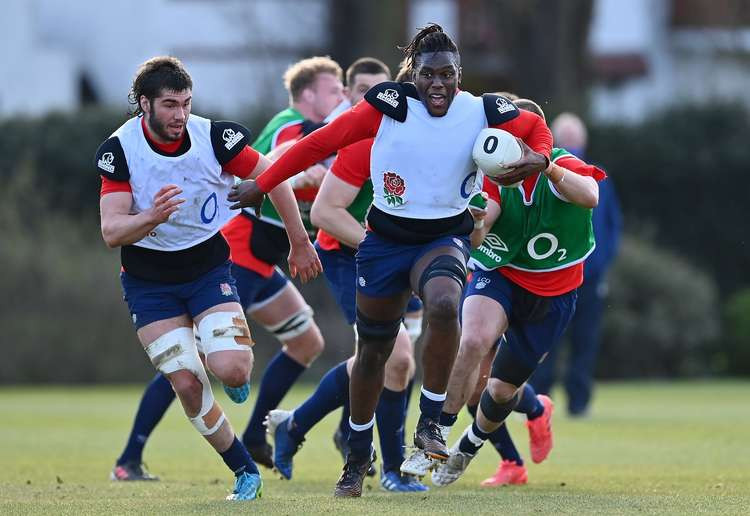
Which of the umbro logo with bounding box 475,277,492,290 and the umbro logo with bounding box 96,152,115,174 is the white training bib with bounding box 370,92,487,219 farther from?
the umbro logo with bounding box 96,152,115,174

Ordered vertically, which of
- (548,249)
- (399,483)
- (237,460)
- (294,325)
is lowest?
(399,483)

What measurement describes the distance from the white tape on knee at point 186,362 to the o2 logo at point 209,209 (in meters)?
0.59

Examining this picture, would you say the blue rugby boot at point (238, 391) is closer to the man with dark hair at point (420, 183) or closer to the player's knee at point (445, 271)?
the man with dark hair at point (420, 183)

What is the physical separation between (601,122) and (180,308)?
59.9 ft

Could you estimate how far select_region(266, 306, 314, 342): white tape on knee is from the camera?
10.0 metres

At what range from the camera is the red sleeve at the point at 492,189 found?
8.30 m

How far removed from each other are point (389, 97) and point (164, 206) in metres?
1.23

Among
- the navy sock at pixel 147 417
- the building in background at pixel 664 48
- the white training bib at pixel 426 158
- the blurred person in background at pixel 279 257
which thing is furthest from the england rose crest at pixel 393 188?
the building in background at pixel 664 48

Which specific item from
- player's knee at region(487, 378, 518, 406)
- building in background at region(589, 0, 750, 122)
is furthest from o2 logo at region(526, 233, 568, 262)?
building in background at region(589, 0, 750, 122)

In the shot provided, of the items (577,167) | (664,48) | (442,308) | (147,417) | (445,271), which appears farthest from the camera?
(664,48)

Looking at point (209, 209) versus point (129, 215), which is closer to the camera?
point (129, 215)

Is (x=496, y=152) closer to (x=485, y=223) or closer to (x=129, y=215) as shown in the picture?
(x=485, y=223)

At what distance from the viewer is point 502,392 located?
851cm

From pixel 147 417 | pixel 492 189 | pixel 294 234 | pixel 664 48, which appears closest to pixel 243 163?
pixel 294 234
